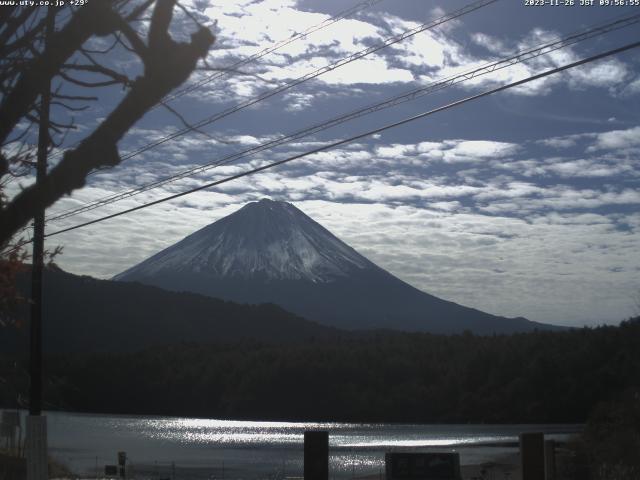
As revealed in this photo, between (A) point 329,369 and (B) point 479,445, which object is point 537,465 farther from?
(A) point 329,369

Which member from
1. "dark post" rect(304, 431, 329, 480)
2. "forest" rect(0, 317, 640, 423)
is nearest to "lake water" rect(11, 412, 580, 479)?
"forest" rect(0, 317, 640, 423)

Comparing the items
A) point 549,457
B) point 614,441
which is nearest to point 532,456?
point 549,457

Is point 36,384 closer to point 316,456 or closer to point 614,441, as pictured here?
point 316,456

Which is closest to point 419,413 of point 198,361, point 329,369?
point 329,369

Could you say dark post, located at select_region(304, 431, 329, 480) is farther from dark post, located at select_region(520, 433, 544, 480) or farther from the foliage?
the foliage

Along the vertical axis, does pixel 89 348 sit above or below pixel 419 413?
above
